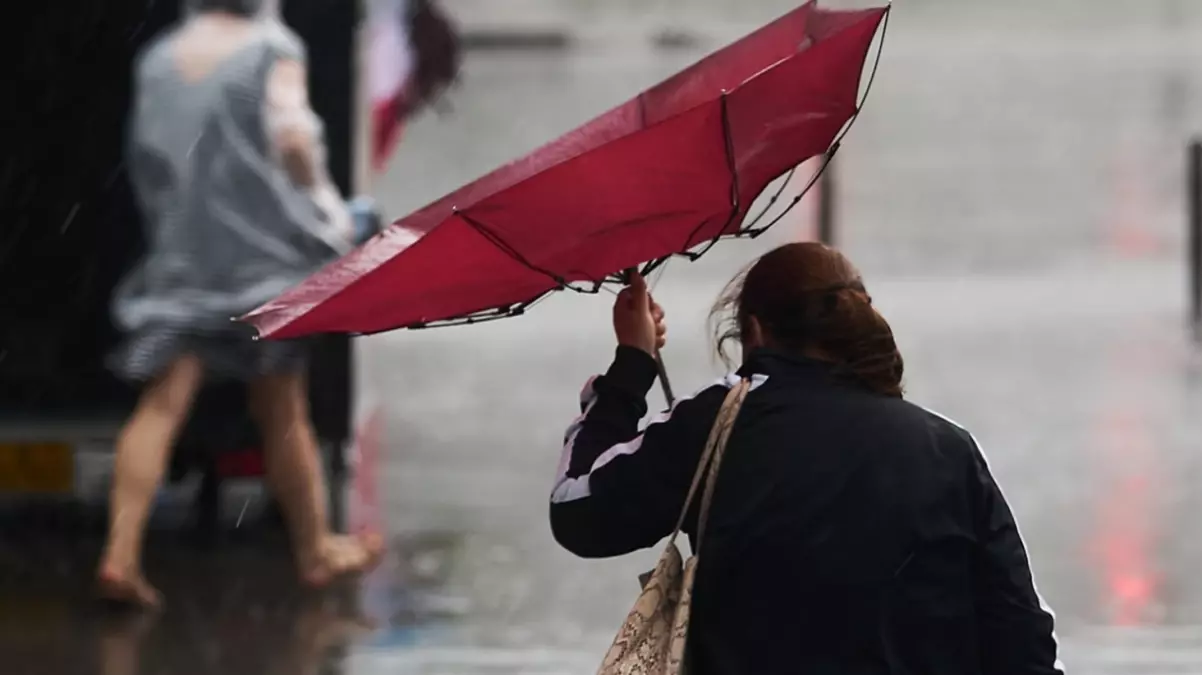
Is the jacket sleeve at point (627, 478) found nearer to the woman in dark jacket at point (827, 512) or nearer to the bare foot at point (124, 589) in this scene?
the woman in dark jacket at point (827, 512)

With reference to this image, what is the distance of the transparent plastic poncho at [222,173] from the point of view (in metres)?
6.46

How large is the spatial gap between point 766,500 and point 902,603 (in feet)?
0.83

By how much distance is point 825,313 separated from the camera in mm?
2918

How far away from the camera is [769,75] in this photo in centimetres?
285

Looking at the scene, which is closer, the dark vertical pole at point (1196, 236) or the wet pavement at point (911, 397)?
the wet pavement at point (911, 397)

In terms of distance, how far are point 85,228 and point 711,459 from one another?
5.33m

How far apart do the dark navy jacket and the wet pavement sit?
3.04 meters

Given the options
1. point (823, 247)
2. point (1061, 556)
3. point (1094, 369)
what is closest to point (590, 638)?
point (1061, 556)

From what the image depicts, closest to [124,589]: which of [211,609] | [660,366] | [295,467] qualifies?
[211,609]

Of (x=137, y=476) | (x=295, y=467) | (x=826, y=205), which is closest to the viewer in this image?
(x=137, y=476)

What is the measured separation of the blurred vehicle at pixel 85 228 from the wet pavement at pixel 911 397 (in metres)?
0.50

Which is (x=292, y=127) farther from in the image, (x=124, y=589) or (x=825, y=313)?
(x=825, y=313)

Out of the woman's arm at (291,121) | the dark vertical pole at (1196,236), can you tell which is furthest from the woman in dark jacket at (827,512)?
the dark vertical pole at (1196,236)

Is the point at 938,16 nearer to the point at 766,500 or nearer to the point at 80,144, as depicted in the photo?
the point at 80,144
